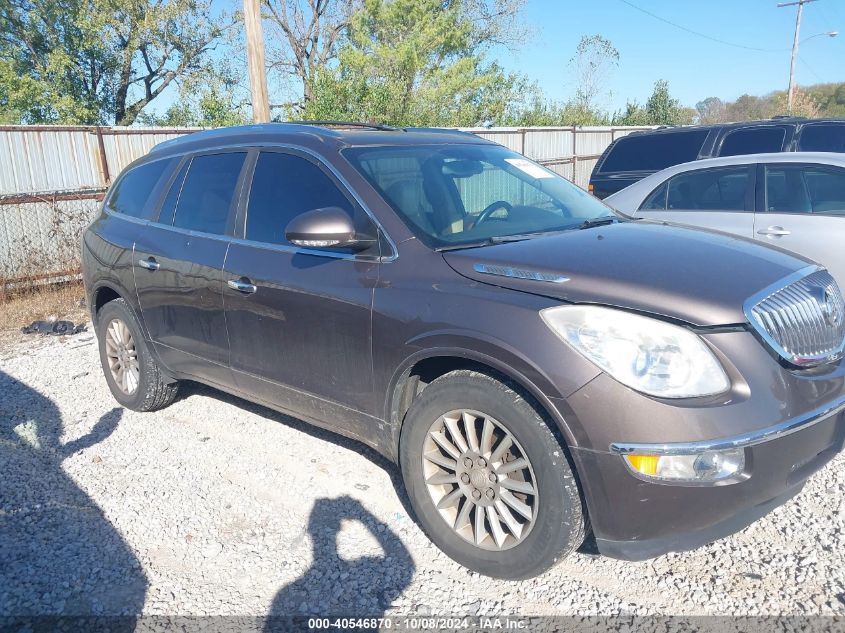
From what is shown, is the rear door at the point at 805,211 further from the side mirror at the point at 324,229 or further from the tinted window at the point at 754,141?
the side mirror at the point at 324,229

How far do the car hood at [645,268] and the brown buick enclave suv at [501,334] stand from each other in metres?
0.01

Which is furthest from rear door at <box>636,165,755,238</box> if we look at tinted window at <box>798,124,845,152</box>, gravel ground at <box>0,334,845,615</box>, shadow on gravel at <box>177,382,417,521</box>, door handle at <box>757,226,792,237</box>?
shadow on gravel at <box>177,382,417,521</box>

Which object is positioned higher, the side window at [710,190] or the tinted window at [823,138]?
the tinted window at [823,138]

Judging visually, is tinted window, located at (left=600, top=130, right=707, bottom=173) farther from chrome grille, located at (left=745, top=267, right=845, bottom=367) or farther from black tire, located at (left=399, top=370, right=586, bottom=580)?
black tire, located at (left=399, top=370, right=586, bottom=580)

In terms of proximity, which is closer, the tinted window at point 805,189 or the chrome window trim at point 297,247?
the chrome window trim at point 297,247

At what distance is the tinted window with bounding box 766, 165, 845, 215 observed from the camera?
5520mm

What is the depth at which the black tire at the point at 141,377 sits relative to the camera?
4863 millimetres

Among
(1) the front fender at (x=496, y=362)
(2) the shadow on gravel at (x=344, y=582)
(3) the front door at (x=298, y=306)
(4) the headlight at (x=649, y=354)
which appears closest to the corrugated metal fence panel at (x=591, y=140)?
(3) the front door at (x=298, y=306)

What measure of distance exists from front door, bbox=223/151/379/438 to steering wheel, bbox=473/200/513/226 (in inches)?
24.1

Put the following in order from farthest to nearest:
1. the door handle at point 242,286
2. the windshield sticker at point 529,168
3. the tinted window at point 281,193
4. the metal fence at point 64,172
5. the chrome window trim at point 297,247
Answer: the metal fence at point 64,172 < the windshield sticker at point 529,168 < the door handle at point 242,286 < the tinted window at point 281,193 < the chrome window trim at point 297,247

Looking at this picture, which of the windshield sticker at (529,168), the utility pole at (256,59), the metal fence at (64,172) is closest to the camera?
the windshield sticker at (529,168)

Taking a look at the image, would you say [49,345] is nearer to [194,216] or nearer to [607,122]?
[194,216]

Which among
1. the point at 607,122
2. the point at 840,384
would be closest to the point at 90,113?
the point at 607,122

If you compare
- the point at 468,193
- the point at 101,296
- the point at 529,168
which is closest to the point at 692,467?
the point at 468,193
